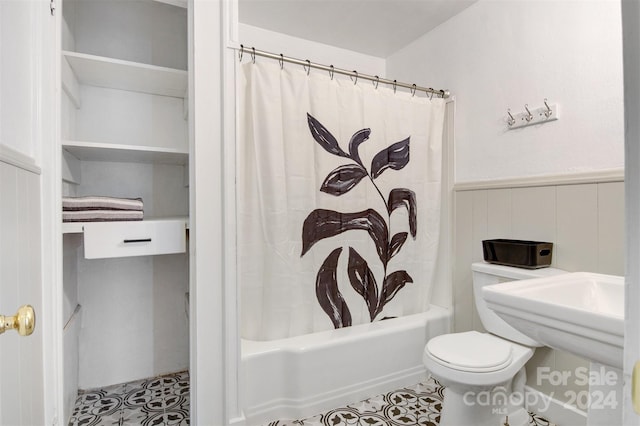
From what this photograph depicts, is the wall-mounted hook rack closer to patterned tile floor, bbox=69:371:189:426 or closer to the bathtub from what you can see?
the bathtub

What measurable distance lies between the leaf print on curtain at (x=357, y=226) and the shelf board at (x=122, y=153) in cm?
75

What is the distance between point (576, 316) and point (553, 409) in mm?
1227

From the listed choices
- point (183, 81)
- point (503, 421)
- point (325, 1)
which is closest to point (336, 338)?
point (503, 421)

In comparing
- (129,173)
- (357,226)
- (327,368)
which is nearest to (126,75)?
Answer: (129,173)

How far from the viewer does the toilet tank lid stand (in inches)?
63.3

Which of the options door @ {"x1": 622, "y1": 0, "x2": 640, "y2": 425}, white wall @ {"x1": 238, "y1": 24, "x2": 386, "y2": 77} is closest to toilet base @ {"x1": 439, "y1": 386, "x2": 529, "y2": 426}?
door @ {"x1": 622, "y1": 0, "x2": 640, "y2": 425}

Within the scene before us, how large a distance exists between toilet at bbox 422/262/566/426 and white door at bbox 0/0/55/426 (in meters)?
1.40

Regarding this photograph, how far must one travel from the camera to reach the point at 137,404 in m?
1.83

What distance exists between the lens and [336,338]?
1.82 m

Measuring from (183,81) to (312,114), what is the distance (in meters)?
0.72

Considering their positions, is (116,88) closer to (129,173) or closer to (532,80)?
(129,173)

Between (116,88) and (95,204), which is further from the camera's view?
Result: (116,88)

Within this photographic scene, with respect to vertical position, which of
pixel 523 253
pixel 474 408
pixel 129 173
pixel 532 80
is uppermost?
pixel 532 80

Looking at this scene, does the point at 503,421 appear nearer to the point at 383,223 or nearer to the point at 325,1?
the point at 383,223
